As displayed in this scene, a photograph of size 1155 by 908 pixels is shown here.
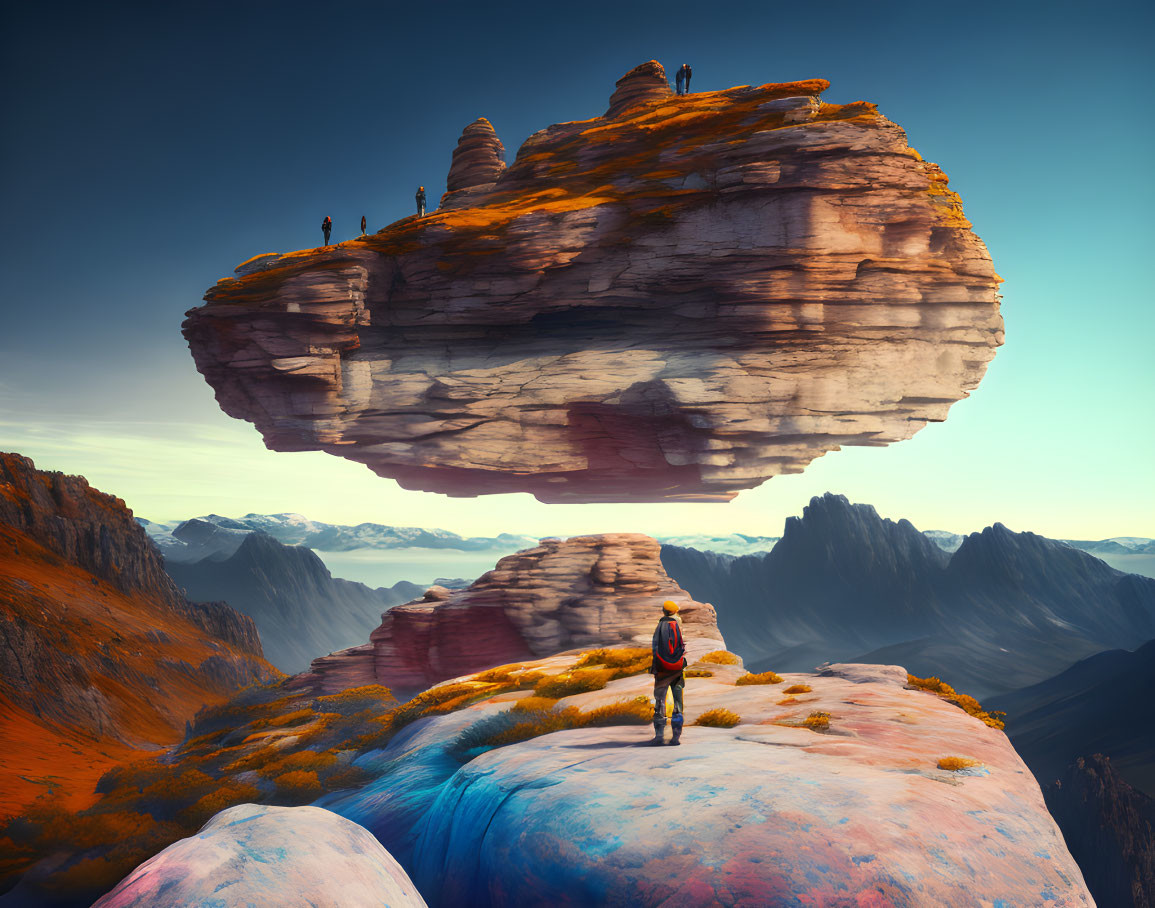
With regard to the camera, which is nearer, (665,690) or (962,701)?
(665,690)

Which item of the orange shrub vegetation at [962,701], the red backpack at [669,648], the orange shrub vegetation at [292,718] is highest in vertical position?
the red backpack at [669,648]

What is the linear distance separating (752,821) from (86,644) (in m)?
65.6

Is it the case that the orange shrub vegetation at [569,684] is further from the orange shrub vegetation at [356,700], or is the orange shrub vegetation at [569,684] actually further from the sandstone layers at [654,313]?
the sandstone layers at [654,313]

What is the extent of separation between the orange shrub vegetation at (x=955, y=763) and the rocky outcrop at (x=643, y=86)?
38.2m

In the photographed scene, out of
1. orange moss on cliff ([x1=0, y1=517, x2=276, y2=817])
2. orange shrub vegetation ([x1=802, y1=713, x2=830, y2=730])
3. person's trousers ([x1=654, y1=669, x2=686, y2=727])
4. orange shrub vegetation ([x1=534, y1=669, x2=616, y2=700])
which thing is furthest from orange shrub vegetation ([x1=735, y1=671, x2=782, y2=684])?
orange moss on cliff ([x1=0, y1=517, x2=276, y2=817])

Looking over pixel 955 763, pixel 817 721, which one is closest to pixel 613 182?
pixel 817 721

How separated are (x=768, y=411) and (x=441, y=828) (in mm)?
22098

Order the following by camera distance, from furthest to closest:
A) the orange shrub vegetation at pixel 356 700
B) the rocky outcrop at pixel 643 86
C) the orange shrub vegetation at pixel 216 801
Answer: the rocky outcrop at pixel 643 86 → the orange shrub vegetation at pixel 356 700 → the orange shrub vegetation at pixel 216 801

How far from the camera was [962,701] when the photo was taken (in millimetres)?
14836

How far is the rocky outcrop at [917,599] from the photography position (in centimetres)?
13350

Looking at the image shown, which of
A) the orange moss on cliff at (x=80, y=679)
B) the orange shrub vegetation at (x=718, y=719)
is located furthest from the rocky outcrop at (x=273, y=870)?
the orange moss on cliff at (x=80, y=679)

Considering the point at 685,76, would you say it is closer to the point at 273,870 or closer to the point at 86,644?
the point at 273,870

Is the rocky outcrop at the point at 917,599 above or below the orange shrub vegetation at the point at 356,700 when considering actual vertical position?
below

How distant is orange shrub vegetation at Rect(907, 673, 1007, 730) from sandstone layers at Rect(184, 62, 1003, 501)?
44.1 ft
